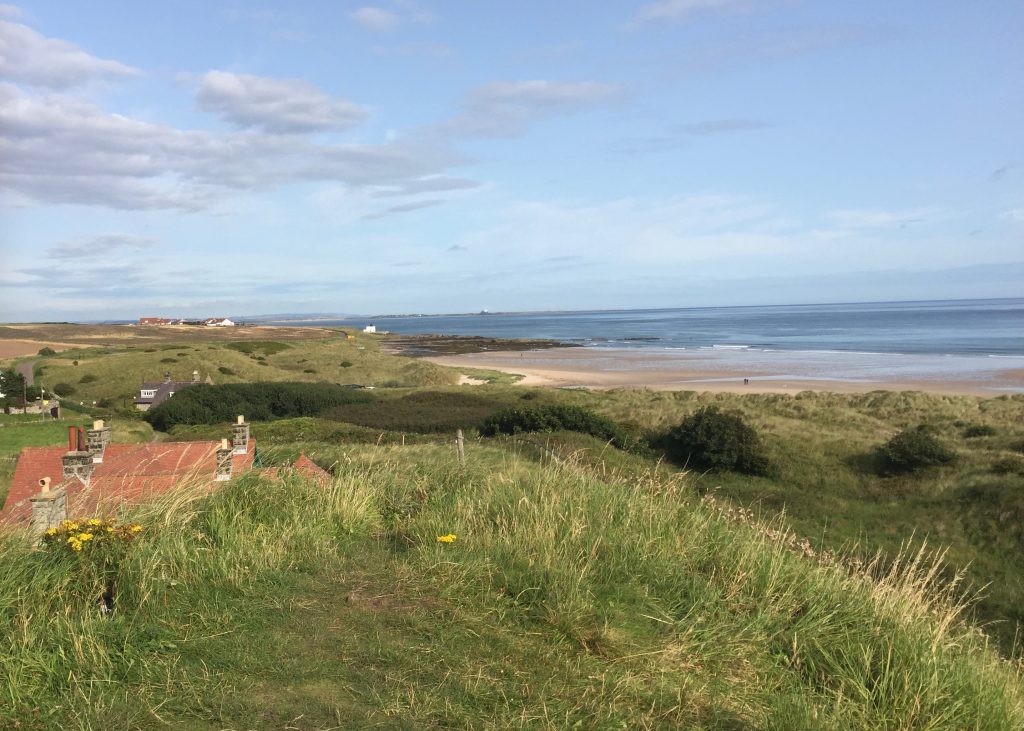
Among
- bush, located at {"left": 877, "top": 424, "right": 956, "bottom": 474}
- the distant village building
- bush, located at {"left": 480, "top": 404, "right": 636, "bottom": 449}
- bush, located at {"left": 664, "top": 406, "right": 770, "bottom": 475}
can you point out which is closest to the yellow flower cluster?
bush, located at {"left": 664, "top": 406, "right": 770, "bottom": 475}

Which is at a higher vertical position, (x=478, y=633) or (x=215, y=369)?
(x=478, y=633)

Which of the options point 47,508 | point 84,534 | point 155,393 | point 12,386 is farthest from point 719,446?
point 12,386

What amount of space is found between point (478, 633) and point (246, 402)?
3710 centimetres

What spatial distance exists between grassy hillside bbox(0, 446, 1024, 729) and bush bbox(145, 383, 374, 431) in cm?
3174

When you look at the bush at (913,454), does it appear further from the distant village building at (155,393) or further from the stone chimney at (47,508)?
the distant village building at (155,393)

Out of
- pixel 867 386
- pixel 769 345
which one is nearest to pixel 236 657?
pixel 867 386

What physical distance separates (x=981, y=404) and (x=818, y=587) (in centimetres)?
3845

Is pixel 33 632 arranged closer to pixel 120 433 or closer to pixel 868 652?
pixel 868 652

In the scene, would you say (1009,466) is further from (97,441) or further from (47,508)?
(47,508)

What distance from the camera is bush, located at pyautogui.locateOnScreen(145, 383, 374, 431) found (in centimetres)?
3559

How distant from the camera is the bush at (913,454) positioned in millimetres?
24391

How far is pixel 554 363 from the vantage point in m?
75.3

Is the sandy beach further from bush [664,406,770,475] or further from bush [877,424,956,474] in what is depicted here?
bush [877,424,956,474]

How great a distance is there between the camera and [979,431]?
3023cm
